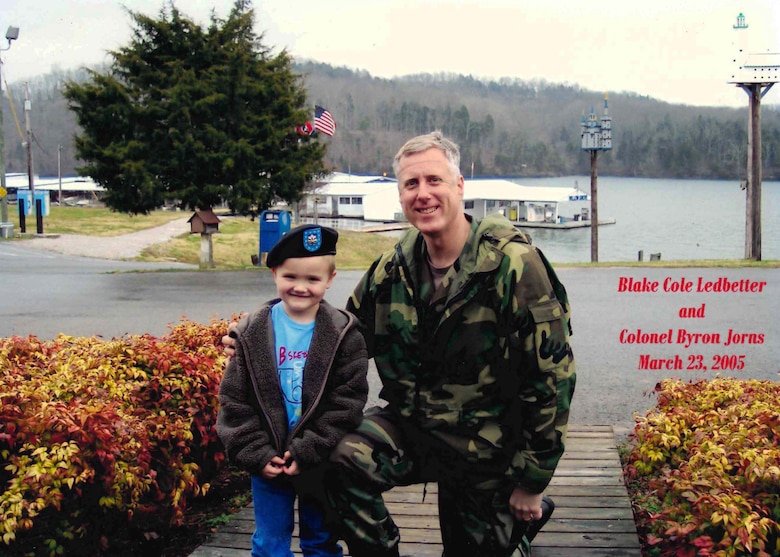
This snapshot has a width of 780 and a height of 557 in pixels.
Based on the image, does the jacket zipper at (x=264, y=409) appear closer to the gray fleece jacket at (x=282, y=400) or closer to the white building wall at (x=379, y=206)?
the gray fleece jacket at (x=282, y=400)

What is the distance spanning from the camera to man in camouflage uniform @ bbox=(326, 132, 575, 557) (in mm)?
3174

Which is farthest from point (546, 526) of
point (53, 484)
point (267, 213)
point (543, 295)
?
point (267, 213)

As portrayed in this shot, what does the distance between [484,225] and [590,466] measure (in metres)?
2.30

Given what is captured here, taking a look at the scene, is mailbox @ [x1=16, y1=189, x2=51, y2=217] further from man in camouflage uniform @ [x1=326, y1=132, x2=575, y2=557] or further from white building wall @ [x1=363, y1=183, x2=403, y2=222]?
white building wall @ [x1=363, y1=183, x2=403, y2=222]

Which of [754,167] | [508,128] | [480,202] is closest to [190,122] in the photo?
[754,167]

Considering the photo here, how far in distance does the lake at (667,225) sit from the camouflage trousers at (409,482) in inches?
1245

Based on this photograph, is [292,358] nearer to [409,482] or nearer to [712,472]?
[409,482]

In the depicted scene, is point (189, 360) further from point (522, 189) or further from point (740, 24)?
point (522, 189)

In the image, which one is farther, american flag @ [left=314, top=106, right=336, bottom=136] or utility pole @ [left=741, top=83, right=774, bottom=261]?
utility pole @ [left=741, top=83, right=774, bottom=261]

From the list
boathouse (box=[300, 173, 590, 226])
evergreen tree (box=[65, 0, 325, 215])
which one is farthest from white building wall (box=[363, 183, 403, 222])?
evergreen tree (box=[65, 0, 325, 215])

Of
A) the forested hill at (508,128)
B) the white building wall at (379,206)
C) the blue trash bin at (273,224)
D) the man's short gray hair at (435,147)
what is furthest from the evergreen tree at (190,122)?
the forested hill at (508,128)

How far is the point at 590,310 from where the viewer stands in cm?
1355

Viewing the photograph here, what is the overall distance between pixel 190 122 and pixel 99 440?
19898 millimetres

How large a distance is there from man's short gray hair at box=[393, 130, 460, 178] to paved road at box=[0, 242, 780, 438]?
149 inches
